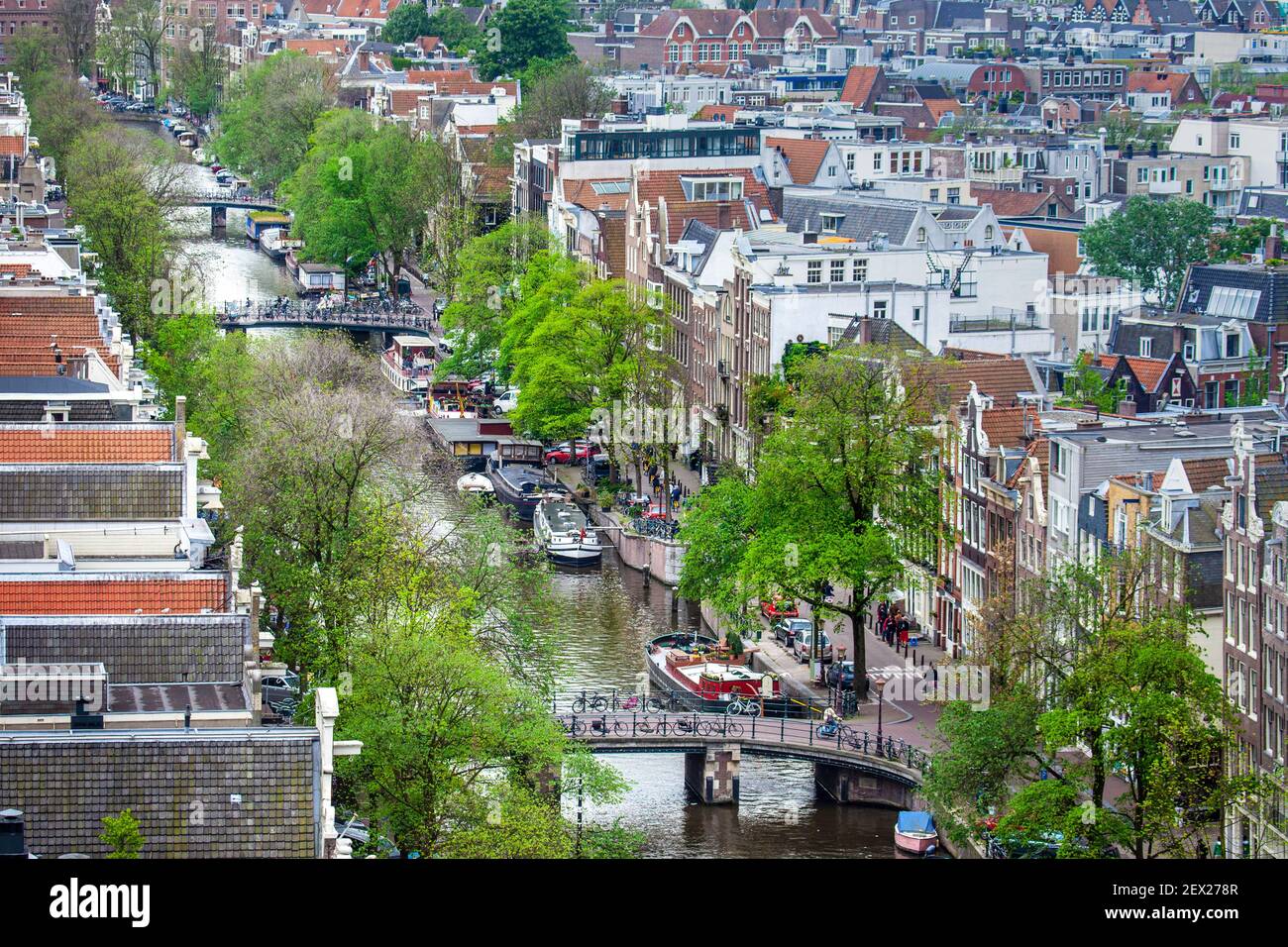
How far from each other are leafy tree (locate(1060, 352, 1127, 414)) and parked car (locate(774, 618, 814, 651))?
12131mm

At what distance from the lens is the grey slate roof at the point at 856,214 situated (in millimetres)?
94812

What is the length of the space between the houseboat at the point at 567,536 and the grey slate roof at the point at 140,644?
132ft

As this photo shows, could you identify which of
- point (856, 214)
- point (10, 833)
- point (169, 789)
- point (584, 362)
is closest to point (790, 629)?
point (584, 362)

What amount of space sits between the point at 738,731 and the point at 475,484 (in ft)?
111

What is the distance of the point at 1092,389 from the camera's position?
77.1 m

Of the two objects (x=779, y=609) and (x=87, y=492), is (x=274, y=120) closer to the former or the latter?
(x=779, y=609)

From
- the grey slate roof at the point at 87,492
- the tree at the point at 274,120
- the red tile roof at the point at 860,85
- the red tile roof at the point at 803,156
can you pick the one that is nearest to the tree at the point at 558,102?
the tree at the point at 274,120

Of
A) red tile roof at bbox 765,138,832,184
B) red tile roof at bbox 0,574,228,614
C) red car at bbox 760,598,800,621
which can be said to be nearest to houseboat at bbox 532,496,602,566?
red car at bbox 760,598,800,621

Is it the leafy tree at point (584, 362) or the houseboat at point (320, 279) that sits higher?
the leafy tree at point (584, 362)

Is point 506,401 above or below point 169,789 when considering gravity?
below

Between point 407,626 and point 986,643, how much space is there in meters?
11.9

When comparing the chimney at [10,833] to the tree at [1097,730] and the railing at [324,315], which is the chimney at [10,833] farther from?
the railing at [324,315]

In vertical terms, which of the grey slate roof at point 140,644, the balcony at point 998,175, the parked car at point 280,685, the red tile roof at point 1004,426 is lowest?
the parked car at point 280,685

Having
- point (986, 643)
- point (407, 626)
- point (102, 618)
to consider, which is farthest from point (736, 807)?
point (102, 618)
